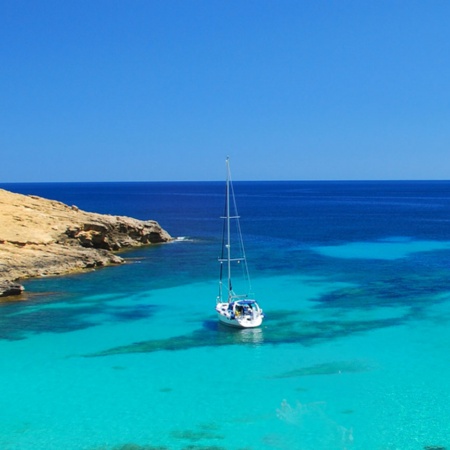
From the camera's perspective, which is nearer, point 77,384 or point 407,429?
point 407,429

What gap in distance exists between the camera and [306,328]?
125 feet

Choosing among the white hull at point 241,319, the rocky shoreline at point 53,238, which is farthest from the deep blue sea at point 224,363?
the rocky shoreline at point 53,238

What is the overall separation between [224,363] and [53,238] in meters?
35.0

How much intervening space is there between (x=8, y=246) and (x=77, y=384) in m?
30.2

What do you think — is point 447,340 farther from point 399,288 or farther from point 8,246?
point 8,246

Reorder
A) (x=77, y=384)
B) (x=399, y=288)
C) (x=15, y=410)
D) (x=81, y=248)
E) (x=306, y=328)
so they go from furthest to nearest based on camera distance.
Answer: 1. (x=81, y=248)
2. (x=399, y=288)
3. (x=306, y=328)
4. (x=77, y=384)
5. (x=15, y=410)

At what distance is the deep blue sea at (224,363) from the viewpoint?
24.5 m

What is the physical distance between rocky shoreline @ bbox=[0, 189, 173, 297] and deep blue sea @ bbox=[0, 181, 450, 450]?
2455 millimetres

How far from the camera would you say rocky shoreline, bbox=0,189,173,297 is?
2136 inches

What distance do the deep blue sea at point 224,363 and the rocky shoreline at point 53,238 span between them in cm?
246

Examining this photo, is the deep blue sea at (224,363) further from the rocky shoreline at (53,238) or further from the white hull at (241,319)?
the rocky shoreline at (53,238)

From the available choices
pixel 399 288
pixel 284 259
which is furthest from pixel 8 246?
pixel 399 288

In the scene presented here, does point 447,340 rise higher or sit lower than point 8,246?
lower

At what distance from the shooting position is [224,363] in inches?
1264
